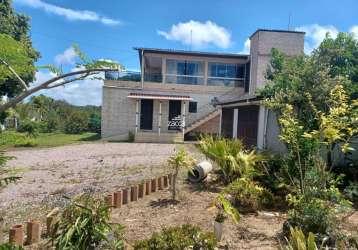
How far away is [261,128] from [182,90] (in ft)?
47.3

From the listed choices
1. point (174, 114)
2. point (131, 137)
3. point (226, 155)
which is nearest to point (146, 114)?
point (174, 114)

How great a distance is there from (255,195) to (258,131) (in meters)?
6.63

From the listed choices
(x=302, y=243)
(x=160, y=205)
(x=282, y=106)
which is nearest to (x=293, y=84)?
(x=282, y=106)

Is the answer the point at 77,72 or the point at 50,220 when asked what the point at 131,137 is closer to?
the point at 50,220

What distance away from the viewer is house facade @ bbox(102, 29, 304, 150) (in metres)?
24.3

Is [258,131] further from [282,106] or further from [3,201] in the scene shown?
[3,201]

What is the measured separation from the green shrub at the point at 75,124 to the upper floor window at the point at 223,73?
15.0 meters

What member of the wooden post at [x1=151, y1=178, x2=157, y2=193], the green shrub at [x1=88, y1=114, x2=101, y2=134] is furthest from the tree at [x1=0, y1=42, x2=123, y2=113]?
the green shrub at [x1=88, y1=114, x2=101, y2=134]

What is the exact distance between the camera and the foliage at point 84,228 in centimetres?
360

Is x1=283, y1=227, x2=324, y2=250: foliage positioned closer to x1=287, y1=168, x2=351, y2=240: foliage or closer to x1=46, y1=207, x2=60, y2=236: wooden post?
x1=287, y1=168, x2=351, y2=240: foliage

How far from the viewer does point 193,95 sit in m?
25.6

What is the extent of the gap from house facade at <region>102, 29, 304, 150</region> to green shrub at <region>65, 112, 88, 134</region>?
9.76m

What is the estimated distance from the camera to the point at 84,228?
3.70m

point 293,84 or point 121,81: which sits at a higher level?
point 121,81
